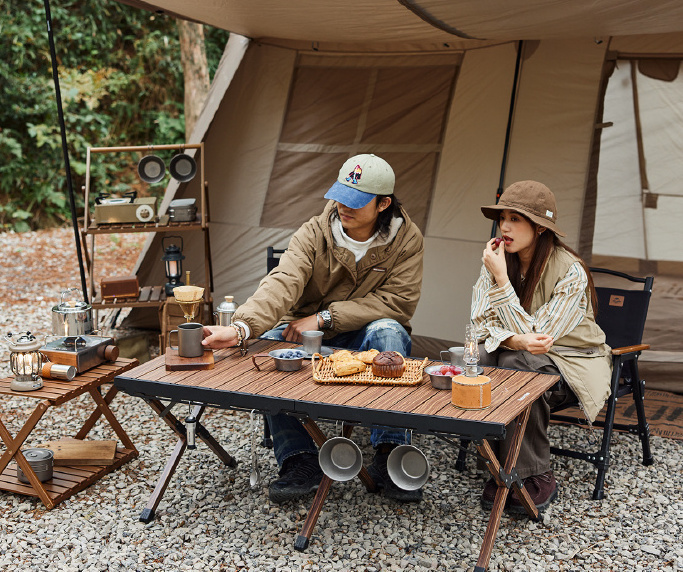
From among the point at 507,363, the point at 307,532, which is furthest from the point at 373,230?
the point at 307,532

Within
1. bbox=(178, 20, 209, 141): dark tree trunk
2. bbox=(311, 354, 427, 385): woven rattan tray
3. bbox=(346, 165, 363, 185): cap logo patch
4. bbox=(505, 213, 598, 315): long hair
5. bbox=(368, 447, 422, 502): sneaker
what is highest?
bbox=(178, 20, 209, 141): dark tree trunk

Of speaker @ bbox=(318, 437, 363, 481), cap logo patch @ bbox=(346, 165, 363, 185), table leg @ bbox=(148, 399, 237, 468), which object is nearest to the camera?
speaker @ bbox=(318, 437, 363, 481)

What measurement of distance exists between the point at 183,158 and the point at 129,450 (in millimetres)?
1822

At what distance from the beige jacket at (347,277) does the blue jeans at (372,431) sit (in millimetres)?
92

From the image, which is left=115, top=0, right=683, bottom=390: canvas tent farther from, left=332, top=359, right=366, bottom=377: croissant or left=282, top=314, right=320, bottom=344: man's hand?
left=332, top=359, right=366, bottom=377: croissant

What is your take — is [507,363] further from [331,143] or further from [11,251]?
[11,251]

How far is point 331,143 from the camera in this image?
4.78 metres

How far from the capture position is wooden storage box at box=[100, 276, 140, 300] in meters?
4.44

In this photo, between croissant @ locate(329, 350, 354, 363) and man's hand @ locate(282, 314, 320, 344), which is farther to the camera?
man's hand @ locate(282, 314, 320, 344)

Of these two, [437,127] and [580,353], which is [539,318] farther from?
[437,127]

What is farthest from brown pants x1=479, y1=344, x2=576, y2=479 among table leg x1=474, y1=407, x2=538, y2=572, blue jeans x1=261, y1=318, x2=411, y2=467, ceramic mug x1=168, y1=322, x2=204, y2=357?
ceramic mug x1=168, y1=322, x2=204, y2=357

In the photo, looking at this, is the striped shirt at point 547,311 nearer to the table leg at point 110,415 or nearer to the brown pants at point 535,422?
the brown pants at point 535,422

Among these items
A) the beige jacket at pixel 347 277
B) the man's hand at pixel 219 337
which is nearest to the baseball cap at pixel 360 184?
the beige jacket at pixel 347 277

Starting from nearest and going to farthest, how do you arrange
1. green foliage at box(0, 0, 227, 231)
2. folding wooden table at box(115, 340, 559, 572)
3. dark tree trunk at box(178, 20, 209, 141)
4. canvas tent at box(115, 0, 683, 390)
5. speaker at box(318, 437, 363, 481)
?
1. folding wooden table at box(115, 340, 559, 572)
2. speaker at box(318, 437, 363, 481)
3. canvas tent at box(115, 0, 683, 390)
4. dark tree trunk at box(178, 20, 209, 141)
5. green foliage at box(0, 0, 227, 231)
